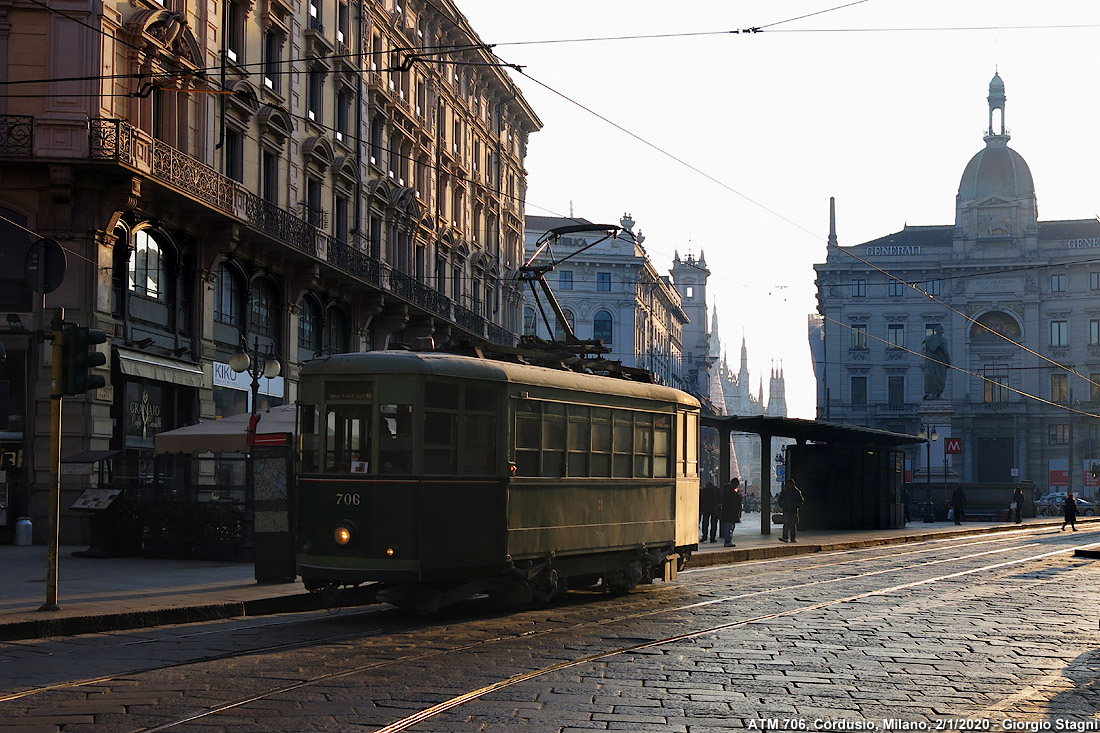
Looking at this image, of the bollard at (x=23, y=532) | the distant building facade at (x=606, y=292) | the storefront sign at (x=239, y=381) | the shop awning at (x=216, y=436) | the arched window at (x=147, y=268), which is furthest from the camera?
the distant building facade at (x=606, y=292)

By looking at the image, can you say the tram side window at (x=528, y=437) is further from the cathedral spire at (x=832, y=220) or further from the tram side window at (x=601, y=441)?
the cathedral spire at (x=832, y=220)

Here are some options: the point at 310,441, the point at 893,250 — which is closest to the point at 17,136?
the point at 310,441

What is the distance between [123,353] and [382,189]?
14732 mm

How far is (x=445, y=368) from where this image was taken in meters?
12.7

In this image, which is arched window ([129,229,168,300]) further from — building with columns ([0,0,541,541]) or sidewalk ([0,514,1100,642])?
sidewalk ([0,514,1100,642])

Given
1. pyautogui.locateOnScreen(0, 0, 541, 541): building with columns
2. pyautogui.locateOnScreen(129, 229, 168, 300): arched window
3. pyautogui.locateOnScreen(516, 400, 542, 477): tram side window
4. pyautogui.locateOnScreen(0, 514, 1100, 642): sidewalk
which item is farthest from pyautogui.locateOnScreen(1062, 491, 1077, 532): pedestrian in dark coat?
pyautogui.locateOnScreen(516, 400, 542, 477): tram side window

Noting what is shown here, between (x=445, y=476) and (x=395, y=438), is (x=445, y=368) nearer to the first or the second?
(x=395, y=438)

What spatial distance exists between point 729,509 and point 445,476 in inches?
581

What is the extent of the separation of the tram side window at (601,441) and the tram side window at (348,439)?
3.06 metres

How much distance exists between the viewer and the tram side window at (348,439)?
12.5 meters

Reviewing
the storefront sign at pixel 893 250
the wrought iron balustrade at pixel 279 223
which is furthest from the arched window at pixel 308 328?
the storefront sign at pixel 893 250

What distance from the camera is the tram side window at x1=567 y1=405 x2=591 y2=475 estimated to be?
14320 millimetres

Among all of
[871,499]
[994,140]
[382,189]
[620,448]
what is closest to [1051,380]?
[994,140]

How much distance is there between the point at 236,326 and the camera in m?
29.0
